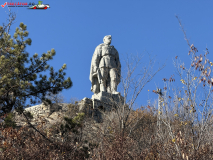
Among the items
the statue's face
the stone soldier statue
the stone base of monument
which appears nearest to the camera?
the stone base of monument

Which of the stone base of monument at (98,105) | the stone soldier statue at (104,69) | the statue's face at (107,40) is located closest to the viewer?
the stone base of monument at (98,105)

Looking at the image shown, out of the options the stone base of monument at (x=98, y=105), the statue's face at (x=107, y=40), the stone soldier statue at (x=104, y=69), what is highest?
the statue's face at (x=107, y=40)

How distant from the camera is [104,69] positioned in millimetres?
13648

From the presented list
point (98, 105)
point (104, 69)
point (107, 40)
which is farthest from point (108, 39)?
point (98, 105)

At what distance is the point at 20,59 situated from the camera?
32.6 feet

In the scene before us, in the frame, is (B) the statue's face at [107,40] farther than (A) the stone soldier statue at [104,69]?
Yes

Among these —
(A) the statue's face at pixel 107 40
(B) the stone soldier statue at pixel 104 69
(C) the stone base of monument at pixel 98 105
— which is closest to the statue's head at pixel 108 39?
(A) the statue's face at pixel 107 40

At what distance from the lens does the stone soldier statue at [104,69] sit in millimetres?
13461

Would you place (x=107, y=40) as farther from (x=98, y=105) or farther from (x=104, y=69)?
(x=98, y=105)

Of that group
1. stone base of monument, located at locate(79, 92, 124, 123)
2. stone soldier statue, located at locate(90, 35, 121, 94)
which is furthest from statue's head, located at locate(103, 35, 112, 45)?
stone base of monument, located at locate(79, 92, 124, 123)

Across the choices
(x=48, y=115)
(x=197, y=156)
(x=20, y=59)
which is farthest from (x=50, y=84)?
(x=197, y=156)

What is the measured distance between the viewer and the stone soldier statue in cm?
1346

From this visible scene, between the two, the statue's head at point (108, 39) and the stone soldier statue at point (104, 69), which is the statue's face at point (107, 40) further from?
the stone soldier statue at point (104, 69)

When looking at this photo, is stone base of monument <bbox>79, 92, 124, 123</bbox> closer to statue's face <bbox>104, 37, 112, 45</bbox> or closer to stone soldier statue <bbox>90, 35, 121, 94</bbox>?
stone soldier statue <bbox>90, 35, 121, 94</bbox>
